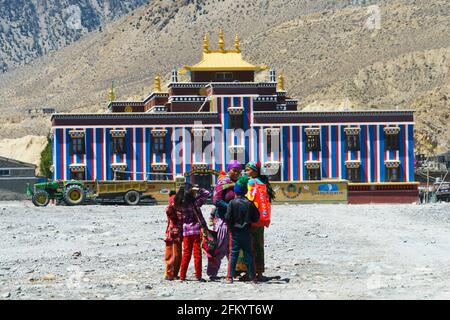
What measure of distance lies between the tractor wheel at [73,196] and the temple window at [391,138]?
18.6 m

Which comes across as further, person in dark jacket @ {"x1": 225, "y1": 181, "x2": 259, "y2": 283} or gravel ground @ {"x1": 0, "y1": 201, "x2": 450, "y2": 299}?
person in dark jacket @ {"x1": 225, "y1": 181, "x2": 259, "y2": 283}

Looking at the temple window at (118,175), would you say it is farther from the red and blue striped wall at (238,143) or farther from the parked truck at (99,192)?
the parked truck at (99,192)

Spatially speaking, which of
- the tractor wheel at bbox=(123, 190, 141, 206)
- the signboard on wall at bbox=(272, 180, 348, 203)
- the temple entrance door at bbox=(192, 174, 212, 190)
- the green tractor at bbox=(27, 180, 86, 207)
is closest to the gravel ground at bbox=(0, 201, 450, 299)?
the green tractor at bbox=(27, 180, 86, 207)

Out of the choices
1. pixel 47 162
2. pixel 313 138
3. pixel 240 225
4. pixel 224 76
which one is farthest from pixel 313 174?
pixel 240 225

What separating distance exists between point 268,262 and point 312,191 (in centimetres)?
4124

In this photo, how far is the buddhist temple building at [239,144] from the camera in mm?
66125

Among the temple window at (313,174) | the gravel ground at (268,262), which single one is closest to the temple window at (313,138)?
the temple window at (313,174)

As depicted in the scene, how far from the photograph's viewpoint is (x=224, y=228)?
19.2 metres

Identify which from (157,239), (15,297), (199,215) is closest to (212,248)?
(199,215)

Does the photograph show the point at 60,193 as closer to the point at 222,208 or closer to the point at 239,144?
the point at 239,144

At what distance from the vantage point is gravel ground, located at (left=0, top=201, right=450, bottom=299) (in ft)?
55.0

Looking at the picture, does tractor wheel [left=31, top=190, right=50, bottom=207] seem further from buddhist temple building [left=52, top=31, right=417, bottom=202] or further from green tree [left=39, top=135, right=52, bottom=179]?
green tree [left=39, top=135, right=52, bottom=179]

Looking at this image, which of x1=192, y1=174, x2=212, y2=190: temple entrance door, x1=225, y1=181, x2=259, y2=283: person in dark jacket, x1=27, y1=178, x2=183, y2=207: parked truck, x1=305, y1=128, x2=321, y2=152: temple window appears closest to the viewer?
x1=225, y1=181, x2=259, y2=283: person in dark jacket

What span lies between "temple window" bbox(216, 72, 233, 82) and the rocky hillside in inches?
1757
